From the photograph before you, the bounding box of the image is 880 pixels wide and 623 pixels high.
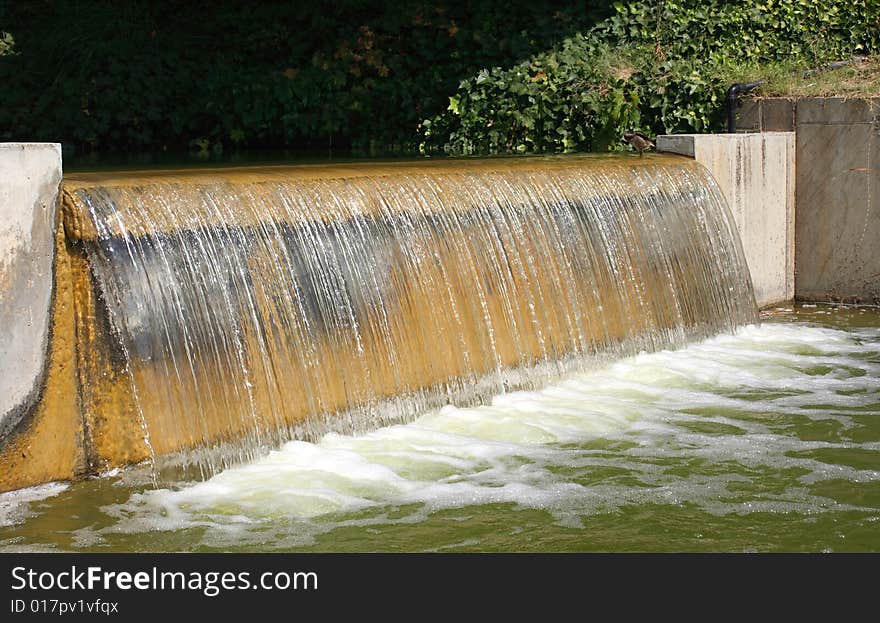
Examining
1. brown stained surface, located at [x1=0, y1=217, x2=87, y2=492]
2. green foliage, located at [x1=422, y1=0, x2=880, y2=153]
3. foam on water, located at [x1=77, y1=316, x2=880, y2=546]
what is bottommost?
foam on water, located at [x1=77, y1=316, x2=880, y2=546]

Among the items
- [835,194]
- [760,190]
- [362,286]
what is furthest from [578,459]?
[835,194]

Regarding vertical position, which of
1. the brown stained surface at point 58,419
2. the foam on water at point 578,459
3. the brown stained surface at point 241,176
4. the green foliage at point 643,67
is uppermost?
the green foliage at point 643,67

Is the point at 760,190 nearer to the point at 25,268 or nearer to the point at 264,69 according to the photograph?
the point at 25,268

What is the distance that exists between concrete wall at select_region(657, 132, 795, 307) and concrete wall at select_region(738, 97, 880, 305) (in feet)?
0.42

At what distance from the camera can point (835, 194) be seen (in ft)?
37.3

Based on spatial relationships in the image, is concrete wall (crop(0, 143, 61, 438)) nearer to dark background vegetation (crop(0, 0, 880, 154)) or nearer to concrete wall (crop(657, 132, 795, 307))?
concrete wall (crop(657, 132, 795, 307))

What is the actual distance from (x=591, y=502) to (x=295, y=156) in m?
9.43

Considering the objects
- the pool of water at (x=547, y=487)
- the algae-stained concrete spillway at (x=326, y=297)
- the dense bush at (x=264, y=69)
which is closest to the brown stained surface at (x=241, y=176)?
the algae-stained concrete spillway at (x=326, y=297)

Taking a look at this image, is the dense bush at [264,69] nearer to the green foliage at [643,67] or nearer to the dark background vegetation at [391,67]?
the dark background vegetation at [391,67]

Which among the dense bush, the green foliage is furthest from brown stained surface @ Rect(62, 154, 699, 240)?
the dense bush

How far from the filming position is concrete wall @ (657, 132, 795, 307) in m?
10.8

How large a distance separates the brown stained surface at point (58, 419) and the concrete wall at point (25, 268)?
1.6 inches

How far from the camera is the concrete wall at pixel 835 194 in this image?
11164mm
